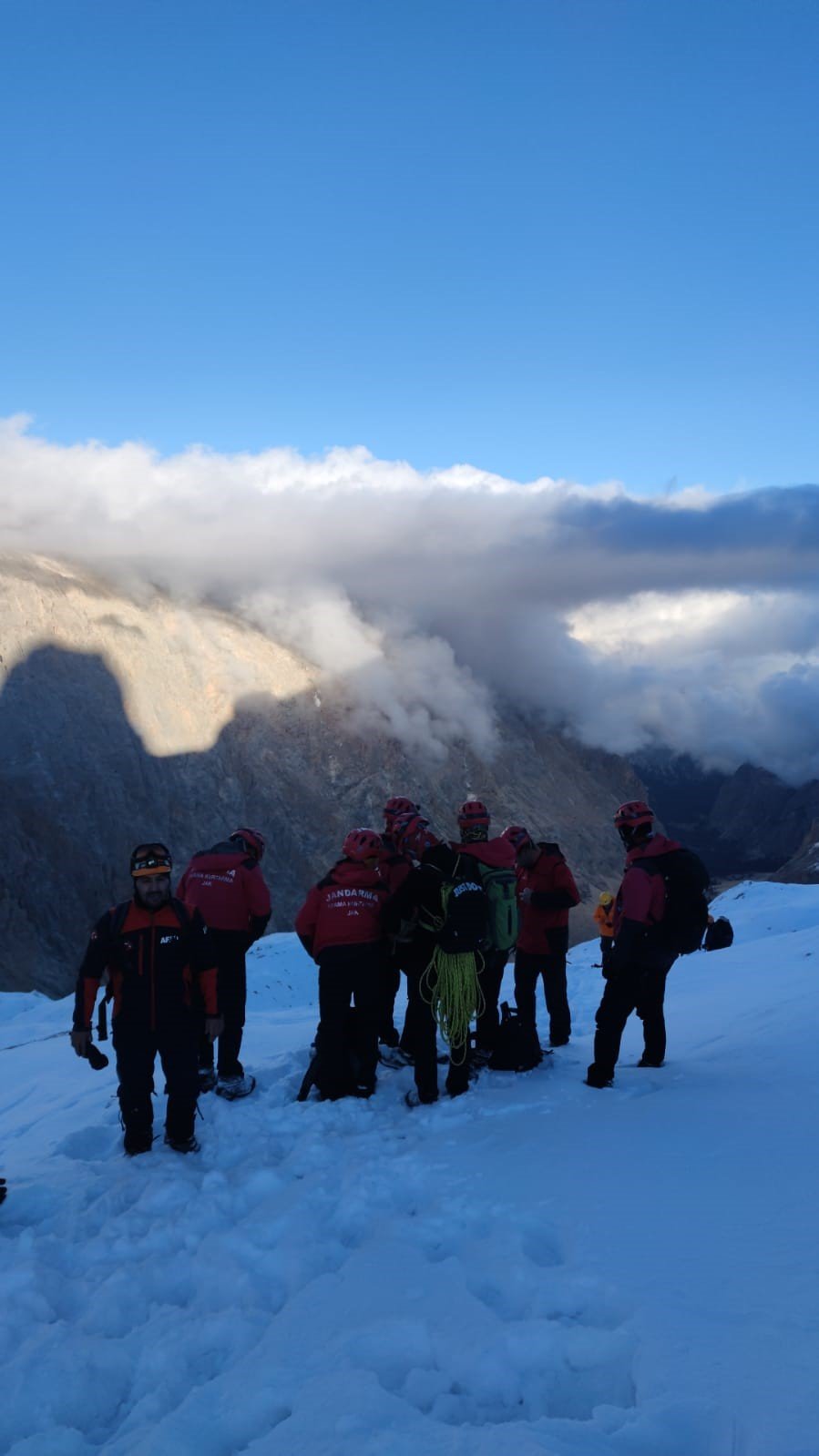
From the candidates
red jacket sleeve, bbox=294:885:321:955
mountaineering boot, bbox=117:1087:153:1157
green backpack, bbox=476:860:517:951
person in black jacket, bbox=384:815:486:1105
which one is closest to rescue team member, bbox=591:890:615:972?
green backpack, bbox=476:860:517:951

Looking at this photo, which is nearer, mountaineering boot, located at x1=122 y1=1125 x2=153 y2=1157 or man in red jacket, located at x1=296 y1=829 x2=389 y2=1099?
mountaineering boot, located at x1=122 y1=1125 x2=153 y2=1157

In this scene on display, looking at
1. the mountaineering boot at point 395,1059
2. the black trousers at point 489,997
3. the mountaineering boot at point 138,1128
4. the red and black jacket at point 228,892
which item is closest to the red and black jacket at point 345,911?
the red and black jacket at point 228,892

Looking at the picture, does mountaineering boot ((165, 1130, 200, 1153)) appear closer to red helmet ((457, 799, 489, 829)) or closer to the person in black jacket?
the person in black jacket

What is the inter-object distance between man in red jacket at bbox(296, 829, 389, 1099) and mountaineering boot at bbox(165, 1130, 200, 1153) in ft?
3.33

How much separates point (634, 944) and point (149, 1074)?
10.5 feet

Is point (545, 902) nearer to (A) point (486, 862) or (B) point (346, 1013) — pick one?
(A) point (486, 862)

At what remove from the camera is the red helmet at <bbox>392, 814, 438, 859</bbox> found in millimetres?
6809

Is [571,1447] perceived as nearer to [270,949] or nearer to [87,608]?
[270,949]

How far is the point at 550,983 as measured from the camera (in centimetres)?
742

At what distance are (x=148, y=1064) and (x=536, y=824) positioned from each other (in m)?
60.3

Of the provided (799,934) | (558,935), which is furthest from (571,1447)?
(799,934)

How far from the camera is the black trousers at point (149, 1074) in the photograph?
17.5 feet

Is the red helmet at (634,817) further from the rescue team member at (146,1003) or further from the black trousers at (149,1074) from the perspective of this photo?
the black trousers at (149,1074)

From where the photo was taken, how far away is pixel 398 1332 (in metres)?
3.26
